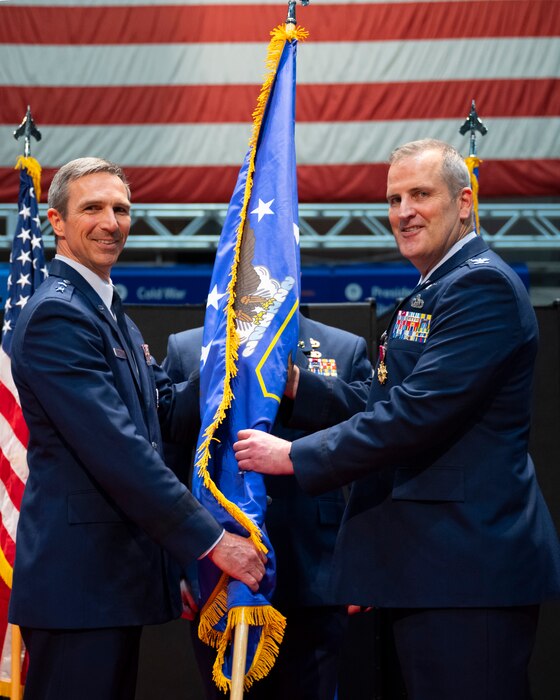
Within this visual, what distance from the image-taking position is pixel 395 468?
2191 mm

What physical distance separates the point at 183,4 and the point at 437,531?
4.83 metres

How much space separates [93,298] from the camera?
90.8 inches

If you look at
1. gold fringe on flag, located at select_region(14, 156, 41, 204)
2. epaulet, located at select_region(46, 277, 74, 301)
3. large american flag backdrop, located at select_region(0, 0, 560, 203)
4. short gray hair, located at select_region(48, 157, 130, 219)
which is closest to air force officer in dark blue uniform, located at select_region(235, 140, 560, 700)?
epaulet, located at select_region(46, 277, 74, 301)

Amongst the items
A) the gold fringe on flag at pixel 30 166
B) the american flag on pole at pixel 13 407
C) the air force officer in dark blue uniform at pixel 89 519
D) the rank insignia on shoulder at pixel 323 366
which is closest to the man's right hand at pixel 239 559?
the air force officer in dark blue uniform at pixel 89 519

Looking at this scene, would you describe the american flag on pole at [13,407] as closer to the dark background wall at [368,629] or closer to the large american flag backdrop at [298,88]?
the dark background wall at [368,629]

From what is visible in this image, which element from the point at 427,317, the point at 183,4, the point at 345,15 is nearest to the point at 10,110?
the point at 183,4

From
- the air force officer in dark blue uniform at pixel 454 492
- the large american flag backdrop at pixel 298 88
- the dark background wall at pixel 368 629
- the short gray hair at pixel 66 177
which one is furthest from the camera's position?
the large american flag backdrop at pixel 298 88

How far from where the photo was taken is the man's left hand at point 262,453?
233 cm

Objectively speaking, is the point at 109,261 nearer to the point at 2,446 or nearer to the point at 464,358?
the point at 464,358

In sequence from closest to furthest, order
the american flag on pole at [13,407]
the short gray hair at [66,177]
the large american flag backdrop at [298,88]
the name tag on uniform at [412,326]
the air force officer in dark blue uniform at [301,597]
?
the name tag on uniform at [412,326]
the short gray hair at [66,177]
the air force officer in dark blue uniform at [301,597]
the american flag on pole at [13,407]
the large american flag backdrop at [298,88]

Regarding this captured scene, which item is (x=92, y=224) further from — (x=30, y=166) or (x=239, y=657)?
(x=30, y=166)

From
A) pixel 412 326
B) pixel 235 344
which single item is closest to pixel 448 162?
pixel 412 326

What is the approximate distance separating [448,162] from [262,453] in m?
0.87

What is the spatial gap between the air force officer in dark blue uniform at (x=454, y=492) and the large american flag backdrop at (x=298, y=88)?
13.0ft
